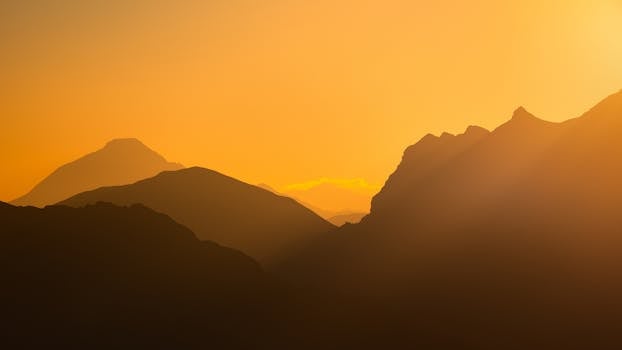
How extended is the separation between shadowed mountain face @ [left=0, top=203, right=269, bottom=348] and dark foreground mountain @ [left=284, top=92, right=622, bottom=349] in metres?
27.8

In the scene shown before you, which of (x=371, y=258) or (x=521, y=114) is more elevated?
(x=521, y=114)

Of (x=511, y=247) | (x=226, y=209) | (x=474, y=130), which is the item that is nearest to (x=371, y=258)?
(x=511, y=247)

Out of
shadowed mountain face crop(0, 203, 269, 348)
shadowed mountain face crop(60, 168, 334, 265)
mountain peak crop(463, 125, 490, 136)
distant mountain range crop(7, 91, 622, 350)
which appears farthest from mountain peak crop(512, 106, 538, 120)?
shadowed mountain face crop(0, 203, 269, 348)

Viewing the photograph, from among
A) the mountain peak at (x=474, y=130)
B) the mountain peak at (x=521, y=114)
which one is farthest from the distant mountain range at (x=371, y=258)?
the mountain peak at (x=474, y=130)

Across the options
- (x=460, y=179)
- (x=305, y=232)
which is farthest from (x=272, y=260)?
(x=460, y=179)

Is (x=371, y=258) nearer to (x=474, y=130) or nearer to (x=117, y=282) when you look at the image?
(x=474, y=130)

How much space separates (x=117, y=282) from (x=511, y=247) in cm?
9090

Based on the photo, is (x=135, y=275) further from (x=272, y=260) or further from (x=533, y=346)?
(x=272, y=260)

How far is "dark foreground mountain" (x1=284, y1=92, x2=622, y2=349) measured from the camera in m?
103

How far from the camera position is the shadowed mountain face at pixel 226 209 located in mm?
162250

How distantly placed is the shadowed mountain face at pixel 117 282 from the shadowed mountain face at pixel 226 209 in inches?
3252

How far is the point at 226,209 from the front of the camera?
17612 centimetres

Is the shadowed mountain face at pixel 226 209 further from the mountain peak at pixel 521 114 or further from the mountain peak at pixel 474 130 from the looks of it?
the mountain peak at pixel 521 114

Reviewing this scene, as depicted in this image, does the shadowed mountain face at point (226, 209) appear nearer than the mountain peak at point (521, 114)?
No
